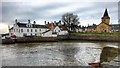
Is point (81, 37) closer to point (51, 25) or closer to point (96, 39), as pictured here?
point (96, 39)

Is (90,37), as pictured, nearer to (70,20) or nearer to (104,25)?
Answer: (70,20)

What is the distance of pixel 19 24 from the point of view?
181 feet

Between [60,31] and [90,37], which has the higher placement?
[60,31]

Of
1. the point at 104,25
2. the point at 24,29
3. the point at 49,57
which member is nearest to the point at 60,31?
the point at 24,29

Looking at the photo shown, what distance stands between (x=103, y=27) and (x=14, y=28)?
35.0 metres

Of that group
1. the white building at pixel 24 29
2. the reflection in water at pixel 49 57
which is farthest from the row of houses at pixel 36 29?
the reflection in water at pixel 49 57

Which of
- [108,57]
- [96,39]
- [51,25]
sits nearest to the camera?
[108,57]

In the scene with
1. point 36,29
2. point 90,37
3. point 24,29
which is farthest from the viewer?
point 36,29

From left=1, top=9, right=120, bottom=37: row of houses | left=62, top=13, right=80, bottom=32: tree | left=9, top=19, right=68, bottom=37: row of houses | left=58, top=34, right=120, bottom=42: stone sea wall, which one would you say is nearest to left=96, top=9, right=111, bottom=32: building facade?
left=1, top=9, right=120, bottom=37: row of houses

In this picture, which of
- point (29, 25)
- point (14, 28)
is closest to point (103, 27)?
point (29, 25)

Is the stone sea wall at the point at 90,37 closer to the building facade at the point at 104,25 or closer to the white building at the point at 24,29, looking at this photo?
the white building at the point at 24,29

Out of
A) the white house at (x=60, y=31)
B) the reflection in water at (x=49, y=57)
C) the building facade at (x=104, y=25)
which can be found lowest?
the reflection in water at (x=49, y=57)

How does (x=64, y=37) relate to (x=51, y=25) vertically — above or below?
below

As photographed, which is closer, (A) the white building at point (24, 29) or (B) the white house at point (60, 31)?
(A) the white building at point (24, 29)
